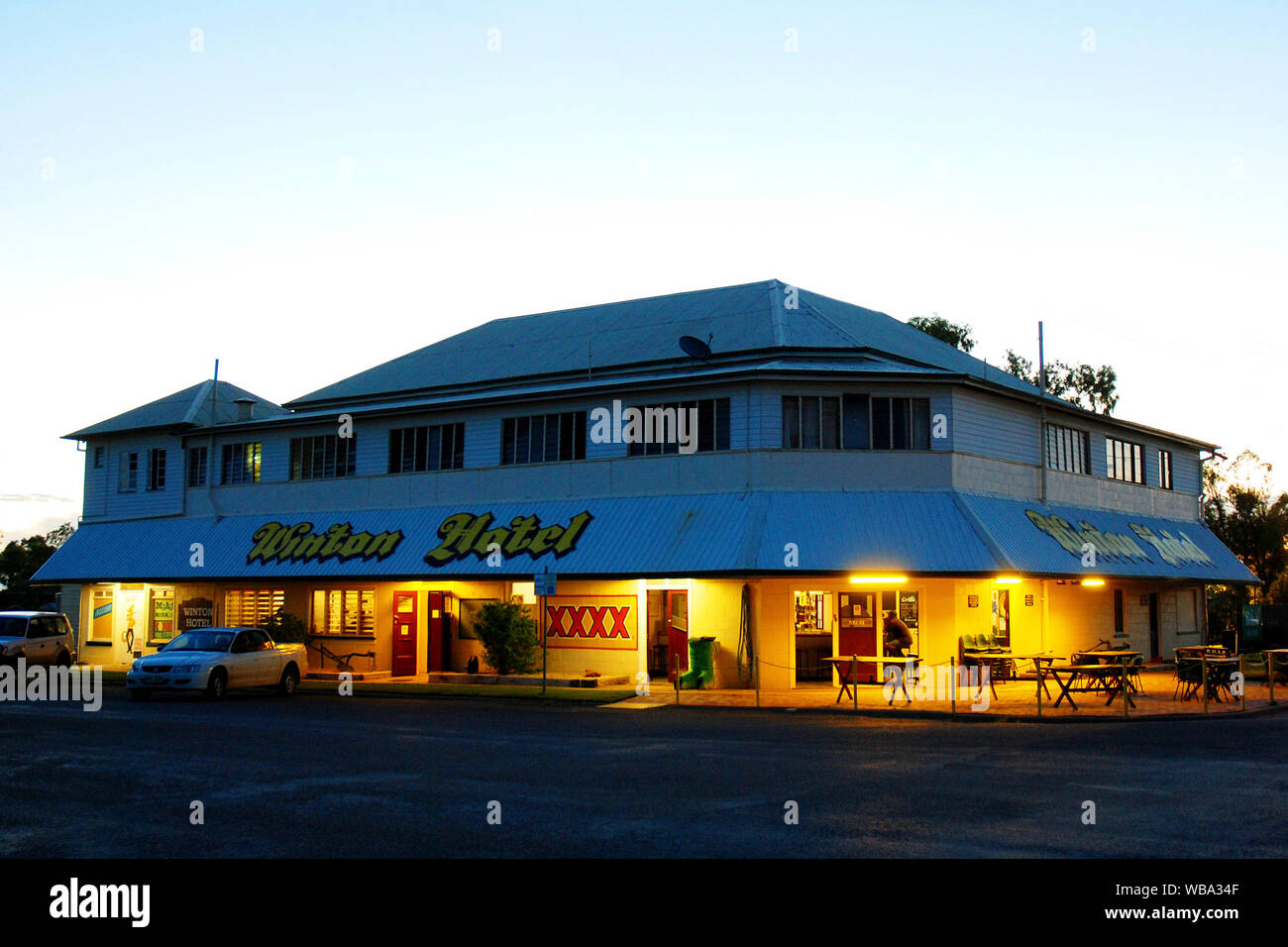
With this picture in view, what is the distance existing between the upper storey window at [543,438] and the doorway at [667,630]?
15.7 ft

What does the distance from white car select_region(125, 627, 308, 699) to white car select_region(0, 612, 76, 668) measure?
6566 millimetres

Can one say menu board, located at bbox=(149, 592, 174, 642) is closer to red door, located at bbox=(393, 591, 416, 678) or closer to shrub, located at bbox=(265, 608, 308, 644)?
shrub, located at bbox=(265, 608, 308, 644)

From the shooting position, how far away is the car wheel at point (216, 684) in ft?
88.1

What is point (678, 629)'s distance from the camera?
3039 cm

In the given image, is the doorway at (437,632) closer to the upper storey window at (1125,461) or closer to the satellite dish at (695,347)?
the satellite dish at (695,347)

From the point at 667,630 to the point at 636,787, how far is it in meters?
17.9

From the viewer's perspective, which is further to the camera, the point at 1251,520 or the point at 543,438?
the point at 1251,520

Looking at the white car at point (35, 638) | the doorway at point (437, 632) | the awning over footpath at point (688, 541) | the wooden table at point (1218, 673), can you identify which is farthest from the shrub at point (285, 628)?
the wooden table at point (1218, 673)

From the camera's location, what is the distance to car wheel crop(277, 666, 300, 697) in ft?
97.0

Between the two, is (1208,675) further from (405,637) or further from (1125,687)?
(405,637)

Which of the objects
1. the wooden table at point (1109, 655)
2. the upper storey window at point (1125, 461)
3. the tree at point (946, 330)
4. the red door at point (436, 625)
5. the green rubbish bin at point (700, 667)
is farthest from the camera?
the tree at point (946, 330)

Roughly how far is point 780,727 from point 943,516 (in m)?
9.93

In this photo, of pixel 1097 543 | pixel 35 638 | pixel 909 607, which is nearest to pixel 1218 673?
pixel 909 607

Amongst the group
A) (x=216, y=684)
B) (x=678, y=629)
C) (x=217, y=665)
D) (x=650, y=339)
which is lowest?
(x=216, y=684)
